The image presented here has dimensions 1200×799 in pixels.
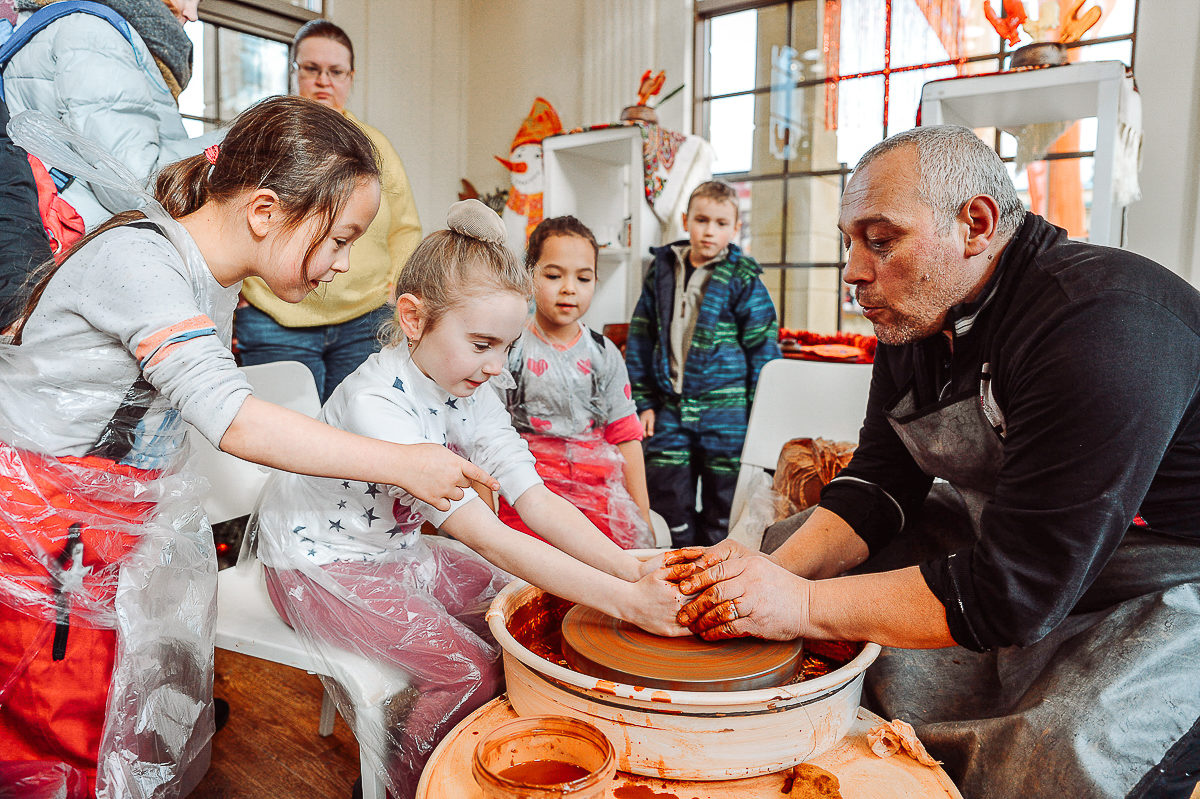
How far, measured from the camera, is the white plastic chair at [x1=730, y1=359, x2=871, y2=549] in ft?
6.91

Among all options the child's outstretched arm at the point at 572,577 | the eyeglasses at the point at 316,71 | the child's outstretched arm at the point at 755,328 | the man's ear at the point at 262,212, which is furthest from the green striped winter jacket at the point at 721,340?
the man's ear at the point at 262,212

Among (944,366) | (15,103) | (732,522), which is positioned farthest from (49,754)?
(732,522)

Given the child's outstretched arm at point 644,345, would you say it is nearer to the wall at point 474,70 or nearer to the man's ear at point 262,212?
the wall at point 474,70

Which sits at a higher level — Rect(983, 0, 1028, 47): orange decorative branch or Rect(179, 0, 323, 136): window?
Rect(179, 0, 323, 136): window

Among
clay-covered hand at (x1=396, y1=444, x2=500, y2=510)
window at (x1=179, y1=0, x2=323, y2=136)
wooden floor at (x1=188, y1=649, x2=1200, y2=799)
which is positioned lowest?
wooden floor at (x1=188, y1=649, x2=1200, y2=799)

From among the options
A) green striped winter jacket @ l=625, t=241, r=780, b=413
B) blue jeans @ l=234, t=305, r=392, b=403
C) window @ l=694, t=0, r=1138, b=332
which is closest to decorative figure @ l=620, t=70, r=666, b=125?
window @ l=694, t=0, r=1138, b=332

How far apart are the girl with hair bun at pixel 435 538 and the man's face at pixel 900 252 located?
55 centimetres

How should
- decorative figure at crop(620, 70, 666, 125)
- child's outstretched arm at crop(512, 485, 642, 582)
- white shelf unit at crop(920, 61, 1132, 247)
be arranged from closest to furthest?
child's outstretched arm at crop(512, 485, 642, 582) → white shelf unit at crop(920, 61, 1132, 247) → decorative figure at crop(620, 70, 666, 125)

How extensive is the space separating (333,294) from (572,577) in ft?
5.48

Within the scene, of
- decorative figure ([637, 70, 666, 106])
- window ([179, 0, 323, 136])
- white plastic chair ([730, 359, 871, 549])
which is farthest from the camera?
window ([179, 0, 323, 136])

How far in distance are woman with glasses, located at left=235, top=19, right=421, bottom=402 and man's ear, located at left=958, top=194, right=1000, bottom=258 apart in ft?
Answer: 5.65

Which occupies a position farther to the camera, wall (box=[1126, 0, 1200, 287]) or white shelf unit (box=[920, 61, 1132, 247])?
wall (box=[1126, 0, 1200, 287])

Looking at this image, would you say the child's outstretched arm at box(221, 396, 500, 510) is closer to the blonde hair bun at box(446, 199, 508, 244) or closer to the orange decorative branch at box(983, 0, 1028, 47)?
the blonde hair bun at box(446, 199, 508, 244)

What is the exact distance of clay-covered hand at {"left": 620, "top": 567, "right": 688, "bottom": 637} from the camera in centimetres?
113
